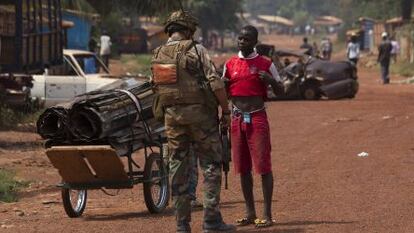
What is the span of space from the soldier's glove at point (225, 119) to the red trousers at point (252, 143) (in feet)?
1.03

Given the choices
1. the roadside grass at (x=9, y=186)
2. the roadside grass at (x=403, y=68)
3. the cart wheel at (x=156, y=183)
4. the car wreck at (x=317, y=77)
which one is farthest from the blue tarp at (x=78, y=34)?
the cart wheel at (x=156, y=183)

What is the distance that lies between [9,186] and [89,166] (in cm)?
272

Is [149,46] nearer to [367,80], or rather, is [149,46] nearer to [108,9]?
[367,80]

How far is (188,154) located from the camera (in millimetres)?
7707

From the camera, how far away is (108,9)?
23.9m

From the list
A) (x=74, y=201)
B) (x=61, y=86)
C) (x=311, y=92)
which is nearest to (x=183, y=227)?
(x=74, y=201)

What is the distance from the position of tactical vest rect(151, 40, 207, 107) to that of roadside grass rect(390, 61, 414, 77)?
3126 centimetres

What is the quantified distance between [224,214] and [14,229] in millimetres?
1983

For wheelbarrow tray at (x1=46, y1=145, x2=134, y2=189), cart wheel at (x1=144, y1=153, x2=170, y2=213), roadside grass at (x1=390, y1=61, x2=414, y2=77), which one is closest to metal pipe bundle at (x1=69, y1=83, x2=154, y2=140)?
wheelbarrow tray at (x1=46, y1=145, x2=134, y2=189)

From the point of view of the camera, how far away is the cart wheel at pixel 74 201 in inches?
352

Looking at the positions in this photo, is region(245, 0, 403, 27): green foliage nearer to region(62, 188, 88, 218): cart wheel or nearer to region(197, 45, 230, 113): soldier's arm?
region(62, 188, 88, 218): cart wheel

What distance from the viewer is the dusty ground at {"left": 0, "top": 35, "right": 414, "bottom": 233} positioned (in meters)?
8.48

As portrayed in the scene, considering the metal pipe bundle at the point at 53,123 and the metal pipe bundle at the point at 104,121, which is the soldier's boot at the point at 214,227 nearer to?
the metal pipe bundle at the point at 104,121

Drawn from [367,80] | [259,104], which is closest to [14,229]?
[259,104]
